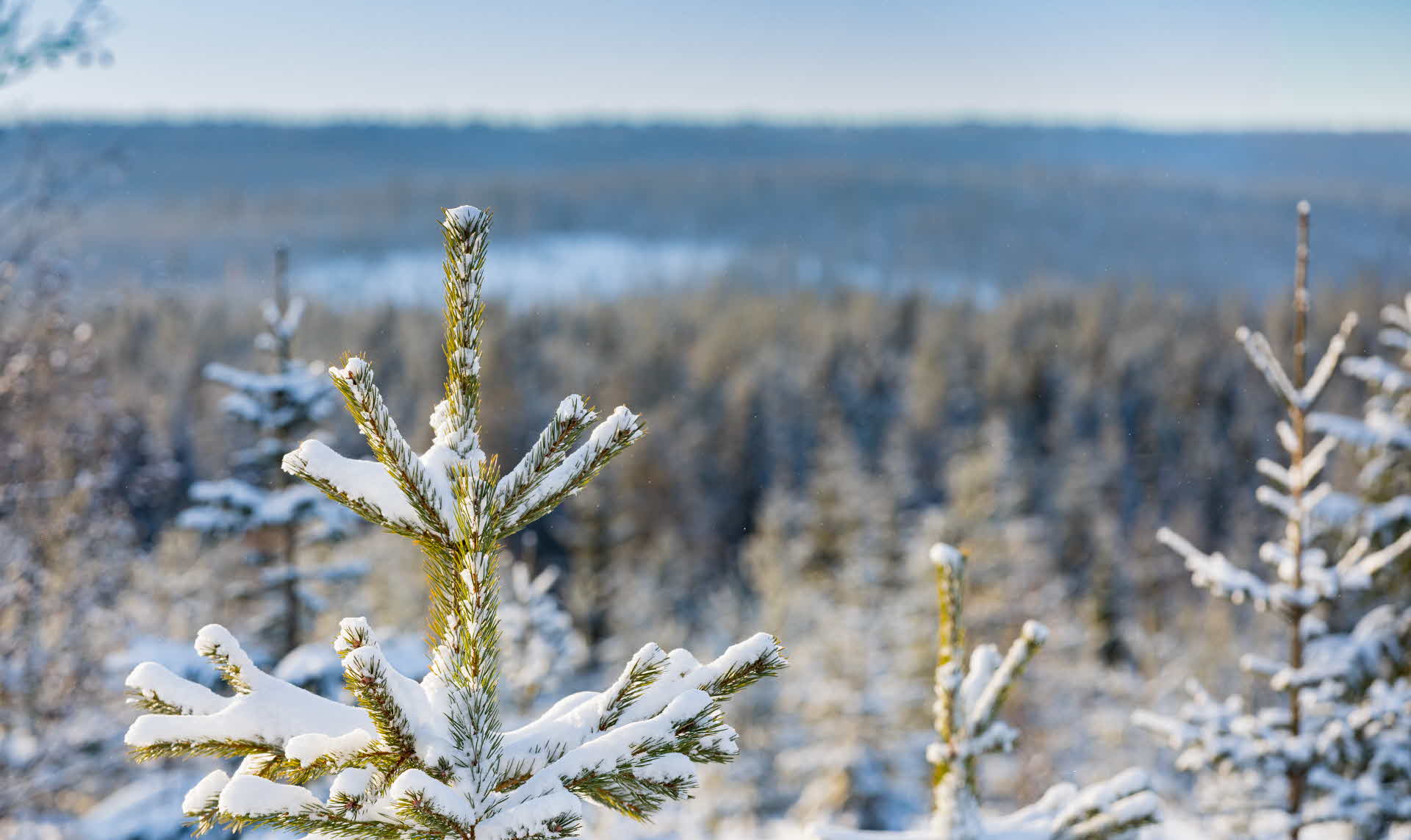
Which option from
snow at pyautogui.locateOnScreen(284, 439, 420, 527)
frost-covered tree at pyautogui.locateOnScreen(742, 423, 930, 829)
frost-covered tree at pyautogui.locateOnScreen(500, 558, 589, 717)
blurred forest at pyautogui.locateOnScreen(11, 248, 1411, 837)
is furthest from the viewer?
frost-covered tree at pyautogui.locateOnScreen(742, 423, 930, 829)

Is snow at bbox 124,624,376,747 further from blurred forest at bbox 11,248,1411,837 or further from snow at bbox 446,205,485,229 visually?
blurred forest at bbox 11,248,1411,837

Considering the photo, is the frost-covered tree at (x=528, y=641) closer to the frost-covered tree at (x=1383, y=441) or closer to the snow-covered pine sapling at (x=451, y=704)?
the frost-covered tree at (x=1383, y=441)

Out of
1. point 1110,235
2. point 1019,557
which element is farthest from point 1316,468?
point 1110,235

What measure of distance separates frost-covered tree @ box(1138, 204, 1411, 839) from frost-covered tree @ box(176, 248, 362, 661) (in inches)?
213

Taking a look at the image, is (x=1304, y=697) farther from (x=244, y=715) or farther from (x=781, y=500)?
(x=781, y=500)

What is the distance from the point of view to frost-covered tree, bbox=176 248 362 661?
251 inches

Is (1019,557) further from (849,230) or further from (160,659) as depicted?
(849,230)

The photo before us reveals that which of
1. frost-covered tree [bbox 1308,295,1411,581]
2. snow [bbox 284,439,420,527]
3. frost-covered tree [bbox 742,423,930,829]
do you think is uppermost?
snow [bbox 284,439,420,527]

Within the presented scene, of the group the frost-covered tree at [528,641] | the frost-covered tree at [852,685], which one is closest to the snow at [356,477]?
the frost-covered tree at [528,641]

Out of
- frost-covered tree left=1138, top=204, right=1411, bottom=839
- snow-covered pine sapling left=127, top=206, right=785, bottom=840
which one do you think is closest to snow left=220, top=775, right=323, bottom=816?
snow-covered pine sapling left=127, top=206, right=785, bottom=840

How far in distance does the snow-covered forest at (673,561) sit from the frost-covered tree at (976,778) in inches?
0.6

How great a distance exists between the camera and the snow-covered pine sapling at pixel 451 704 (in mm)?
1515

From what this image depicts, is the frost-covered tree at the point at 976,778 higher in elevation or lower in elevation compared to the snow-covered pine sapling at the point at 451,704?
lower

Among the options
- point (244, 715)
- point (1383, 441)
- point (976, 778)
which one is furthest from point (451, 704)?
point (1383, 441)
